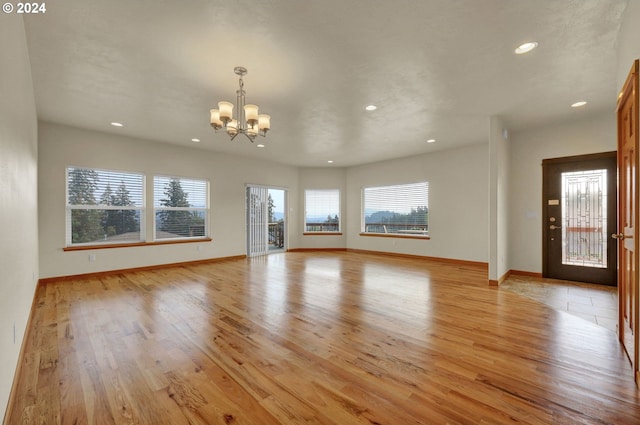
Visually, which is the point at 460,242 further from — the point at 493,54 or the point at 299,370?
the point at 299,370

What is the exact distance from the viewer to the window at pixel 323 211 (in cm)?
888

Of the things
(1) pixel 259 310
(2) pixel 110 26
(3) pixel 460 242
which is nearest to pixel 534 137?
(3) pixel 460 242

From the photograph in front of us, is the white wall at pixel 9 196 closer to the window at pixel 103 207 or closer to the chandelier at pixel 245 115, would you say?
the chandelier at pixel 245 115

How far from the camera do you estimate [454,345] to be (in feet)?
7.79

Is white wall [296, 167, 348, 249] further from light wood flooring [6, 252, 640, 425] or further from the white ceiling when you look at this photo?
light wood flooring [6, 252, 640, 425]

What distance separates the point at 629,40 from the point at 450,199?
4617 mm

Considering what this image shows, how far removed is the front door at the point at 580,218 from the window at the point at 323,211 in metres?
5.39

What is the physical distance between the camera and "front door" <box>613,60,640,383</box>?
1.87m

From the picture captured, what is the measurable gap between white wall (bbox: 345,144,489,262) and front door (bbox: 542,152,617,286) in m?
1.19

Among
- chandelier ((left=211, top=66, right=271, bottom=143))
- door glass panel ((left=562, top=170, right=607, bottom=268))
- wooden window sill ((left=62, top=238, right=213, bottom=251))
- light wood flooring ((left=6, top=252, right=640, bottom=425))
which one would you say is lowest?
light wood flooring ((left=6, top=252, right=640, bottom=425))

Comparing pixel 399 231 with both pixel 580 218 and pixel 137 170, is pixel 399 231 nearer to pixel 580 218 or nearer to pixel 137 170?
pixel 580 218

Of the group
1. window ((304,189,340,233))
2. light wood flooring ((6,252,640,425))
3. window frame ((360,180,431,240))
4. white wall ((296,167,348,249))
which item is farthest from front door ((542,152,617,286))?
window ((304,189,340,233))

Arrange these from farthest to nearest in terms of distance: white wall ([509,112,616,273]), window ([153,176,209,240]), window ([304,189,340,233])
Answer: window ([304,189,340,233]) < window ([153,176,209,240]) < white wall ([509,112,616,273])

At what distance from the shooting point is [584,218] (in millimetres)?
4555
